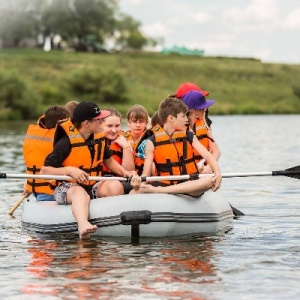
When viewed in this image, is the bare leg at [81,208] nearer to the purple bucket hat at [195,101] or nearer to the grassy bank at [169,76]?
the purple bucket hat at [195,101]

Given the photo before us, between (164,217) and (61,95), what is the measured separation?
47219 mm

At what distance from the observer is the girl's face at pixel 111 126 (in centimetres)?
926

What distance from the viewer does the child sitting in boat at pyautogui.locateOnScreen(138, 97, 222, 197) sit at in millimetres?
8781

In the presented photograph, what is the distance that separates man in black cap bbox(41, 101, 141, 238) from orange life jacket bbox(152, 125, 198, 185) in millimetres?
316

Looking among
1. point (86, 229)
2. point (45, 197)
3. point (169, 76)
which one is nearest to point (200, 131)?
point (45, 197)

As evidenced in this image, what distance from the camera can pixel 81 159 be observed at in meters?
8.77

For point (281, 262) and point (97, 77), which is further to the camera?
point (97, 77)

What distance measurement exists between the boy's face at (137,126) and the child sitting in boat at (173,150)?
1.80ft

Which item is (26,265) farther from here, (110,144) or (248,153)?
(248,153)

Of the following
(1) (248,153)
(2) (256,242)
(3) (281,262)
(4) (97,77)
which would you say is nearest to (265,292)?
(3) (281,262)

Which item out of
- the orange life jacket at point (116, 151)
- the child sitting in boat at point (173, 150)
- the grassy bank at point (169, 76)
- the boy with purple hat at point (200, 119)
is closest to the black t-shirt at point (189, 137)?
the child sitting in boat at point (173, 150)

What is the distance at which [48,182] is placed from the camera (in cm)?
928

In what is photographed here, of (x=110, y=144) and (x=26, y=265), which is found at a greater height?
(x=110, y=144)

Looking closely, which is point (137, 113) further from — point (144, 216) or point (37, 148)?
point (144, 216)
